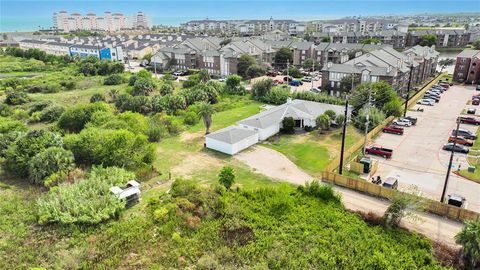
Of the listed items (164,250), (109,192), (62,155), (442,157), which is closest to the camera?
(164,250)

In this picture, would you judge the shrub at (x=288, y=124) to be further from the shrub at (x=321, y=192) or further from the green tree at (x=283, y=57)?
the green tree at (x=283, y=57)

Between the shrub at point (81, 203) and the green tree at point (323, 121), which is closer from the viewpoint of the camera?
the shrub at point (81, 203)

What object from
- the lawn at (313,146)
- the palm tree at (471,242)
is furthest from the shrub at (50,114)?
the palm tree at (471,242)

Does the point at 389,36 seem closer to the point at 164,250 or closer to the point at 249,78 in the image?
the point at 249,78

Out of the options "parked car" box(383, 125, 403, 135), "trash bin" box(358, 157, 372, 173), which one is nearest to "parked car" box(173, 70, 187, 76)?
"parked car" box(383, 125, 403, 135)

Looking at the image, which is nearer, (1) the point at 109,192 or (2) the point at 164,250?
(2) the point at 164,250

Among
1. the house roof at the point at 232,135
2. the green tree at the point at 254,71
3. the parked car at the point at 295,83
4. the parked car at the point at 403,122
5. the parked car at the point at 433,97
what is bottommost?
the parked car at the point at 403,122

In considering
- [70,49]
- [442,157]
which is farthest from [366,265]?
[70,49]
